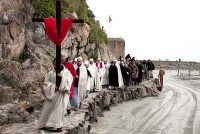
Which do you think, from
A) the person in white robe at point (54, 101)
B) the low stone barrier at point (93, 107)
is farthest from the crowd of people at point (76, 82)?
the low stone barrier at point (93, 107)

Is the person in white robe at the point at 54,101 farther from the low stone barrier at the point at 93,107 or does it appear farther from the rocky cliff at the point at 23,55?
the rocky cliff at the point at 23,55

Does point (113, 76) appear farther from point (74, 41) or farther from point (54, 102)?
point (54, 102)

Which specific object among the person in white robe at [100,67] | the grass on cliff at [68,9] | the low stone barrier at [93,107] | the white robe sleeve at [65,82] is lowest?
the low stone barrier at [93,107]

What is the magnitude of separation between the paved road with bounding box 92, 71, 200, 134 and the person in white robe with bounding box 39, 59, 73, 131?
4.30 meters

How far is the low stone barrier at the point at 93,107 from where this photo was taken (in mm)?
9680

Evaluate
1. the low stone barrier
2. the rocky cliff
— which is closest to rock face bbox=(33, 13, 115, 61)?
the rocky cliff

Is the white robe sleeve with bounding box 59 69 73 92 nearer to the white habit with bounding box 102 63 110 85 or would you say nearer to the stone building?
the white habit with bounding box 102 63 110 85

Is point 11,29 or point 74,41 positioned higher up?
point 11,29

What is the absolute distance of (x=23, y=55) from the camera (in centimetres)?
2003

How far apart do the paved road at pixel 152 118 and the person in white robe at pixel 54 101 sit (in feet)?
14.1

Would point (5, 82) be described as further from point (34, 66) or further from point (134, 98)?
point (134, 98)

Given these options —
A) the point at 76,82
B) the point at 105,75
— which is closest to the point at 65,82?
the point at 76,82

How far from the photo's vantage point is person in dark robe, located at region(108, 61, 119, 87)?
22062mm

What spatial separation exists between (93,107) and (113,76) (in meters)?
7.48
